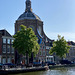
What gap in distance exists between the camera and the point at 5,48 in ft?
222

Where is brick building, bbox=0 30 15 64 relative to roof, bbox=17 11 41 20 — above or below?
below

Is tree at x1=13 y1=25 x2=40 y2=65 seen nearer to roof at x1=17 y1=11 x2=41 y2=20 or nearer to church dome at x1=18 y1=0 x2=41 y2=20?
roof at x1=17 y1=11 x2=41 y2=20

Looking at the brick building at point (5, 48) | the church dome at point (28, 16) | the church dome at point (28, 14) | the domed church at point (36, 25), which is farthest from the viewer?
the church dome at point (28, 14)

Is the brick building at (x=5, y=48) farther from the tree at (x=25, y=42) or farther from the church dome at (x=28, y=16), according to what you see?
the church dome at (x=28, y=16)

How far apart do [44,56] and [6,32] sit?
32304 mm

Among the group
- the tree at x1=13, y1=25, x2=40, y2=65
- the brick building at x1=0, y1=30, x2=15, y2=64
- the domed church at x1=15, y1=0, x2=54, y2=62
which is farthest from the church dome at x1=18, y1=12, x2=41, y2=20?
the tree at x1=13, y1=25, x2=40, y2=65

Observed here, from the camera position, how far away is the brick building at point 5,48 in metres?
66.5

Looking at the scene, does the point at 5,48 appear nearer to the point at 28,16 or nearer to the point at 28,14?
the point at 28,16

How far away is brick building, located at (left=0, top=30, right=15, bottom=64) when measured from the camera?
66.5 m

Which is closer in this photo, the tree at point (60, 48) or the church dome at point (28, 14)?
the tree at point (60, 48)

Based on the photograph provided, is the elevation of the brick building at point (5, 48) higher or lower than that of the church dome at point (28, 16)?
lower

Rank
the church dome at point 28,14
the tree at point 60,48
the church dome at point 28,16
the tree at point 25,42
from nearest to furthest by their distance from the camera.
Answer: the tree at point 25,42 < the tree at point 60,48 < the church dome at point 28,16 < the church dome at point 28,14

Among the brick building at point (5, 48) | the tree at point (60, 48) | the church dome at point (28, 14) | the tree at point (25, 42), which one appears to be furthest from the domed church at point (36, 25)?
the tree at point (25, 42)

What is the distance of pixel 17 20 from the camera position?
101750mm
